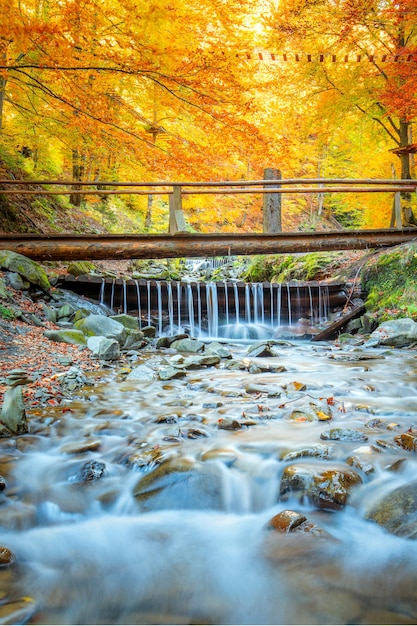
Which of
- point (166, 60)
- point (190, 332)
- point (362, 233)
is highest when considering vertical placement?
point (166, 60)

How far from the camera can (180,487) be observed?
252 cm

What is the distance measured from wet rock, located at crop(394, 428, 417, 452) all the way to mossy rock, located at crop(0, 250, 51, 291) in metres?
7.30

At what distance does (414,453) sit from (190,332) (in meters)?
7.86

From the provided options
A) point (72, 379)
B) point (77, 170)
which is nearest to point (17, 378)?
point (72, 379)

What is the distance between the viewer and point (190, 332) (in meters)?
10.4

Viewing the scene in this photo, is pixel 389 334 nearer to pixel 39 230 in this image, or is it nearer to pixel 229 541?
pixel 229 541

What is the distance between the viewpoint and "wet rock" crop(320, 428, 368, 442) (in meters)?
2.97

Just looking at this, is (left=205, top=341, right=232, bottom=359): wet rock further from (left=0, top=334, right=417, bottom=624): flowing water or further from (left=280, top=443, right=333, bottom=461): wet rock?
(left=280, top=443, right=333, bottom=461): wet rock

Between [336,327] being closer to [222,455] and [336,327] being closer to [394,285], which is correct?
[394,285]

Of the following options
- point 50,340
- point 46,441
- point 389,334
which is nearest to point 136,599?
point 46,441

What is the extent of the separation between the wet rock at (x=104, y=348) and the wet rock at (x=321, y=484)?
4183 mm

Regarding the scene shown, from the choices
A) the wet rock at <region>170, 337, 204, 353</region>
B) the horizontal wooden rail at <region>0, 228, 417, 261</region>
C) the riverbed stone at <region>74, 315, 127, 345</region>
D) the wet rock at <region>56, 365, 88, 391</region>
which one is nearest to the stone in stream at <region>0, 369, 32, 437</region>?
the wet rock at <region>56, 365, 88, 391</region>

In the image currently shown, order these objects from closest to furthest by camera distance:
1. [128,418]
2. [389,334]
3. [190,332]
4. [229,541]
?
[229,541] < [128,418] < [389,334] < [190,332]

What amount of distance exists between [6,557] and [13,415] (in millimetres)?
1452
